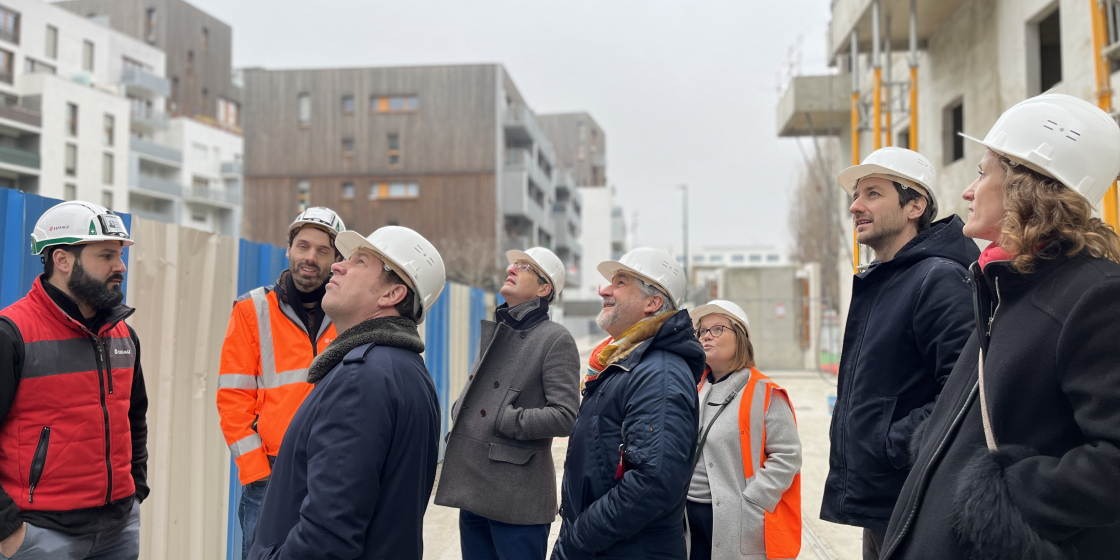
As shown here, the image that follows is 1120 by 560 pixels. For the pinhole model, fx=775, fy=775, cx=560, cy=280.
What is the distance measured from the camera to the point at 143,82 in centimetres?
6262

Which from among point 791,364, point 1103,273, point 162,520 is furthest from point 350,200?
point 1103,273

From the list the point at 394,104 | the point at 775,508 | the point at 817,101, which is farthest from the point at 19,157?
the point at 775,508

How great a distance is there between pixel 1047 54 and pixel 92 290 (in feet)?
48.4

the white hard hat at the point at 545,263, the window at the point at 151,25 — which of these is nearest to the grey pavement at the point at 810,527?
the white hard hat at the point at 545,263

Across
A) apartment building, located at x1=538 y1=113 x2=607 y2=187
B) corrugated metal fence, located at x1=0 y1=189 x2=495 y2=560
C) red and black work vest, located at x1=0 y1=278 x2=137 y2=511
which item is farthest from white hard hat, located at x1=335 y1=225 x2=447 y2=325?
apartment building, located at x1=538 y1=113 x2=607 y2=187

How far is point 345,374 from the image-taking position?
7.81 ft

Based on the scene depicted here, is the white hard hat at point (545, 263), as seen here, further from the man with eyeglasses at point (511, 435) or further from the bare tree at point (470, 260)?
the bare tree at point (470, 260)

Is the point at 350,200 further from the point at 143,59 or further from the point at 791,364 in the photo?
the point at 791,364

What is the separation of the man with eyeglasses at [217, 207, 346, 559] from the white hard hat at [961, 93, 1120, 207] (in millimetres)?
3027

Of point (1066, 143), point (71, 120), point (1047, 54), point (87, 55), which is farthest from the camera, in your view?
point (87, 55)

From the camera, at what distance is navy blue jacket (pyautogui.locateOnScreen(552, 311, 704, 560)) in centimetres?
285

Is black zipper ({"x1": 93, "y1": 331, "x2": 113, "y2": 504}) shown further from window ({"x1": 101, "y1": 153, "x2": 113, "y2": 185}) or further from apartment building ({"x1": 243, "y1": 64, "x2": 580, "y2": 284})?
window ({"x1": 101, "y1": 153, "x2": 113, "y2": 185})

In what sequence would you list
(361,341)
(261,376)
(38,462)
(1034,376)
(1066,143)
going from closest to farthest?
1. (1034,376)
2. (1066,143)
3. (361,341)
4. (38,462)
5. (261,376)

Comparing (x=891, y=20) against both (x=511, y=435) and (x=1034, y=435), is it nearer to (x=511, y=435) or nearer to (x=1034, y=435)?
(x=511, y=435)
